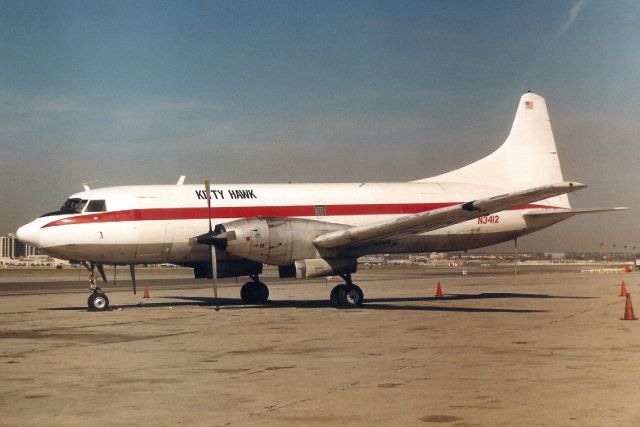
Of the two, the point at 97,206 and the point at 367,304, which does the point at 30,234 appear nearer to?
the point at 97,206

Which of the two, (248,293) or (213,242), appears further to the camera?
(248,293)

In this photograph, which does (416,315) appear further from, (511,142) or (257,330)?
(511,142)

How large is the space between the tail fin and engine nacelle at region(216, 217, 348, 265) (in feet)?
28.9

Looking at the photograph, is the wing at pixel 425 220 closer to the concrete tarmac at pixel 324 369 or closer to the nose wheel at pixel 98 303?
the concrete tarmac at pixel 324 369

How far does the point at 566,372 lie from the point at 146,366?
6761mm

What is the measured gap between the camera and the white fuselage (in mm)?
25266

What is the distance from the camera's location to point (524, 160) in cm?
3300

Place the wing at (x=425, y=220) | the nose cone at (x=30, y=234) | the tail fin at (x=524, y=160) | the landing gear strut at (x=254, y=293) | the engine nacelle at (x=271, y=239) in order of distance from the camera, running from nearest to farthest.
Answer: the wing at (x=425, y=220)
the engine nacelle at (x=271, y=239)
the nose cone at (x=30, y=234)
the landing gear strut at (x=254, y=293)
the tail fin at (x=524, y=160)

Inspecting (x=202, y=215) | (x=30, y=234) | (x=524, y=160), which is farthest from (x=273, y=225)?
(x=524, y=160)

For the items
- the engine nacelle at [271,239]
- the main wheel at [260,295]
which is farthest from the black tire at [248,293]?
the engine nacelle at [271,239]

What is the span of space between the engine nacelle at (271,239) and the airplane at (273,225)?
0.11ft

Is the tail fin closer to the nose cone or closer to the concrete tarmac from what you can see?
the concrete tarmac

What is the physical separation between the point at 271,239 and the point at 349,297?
11.3 feet

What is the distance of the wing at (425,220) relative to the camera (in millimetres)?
23250
